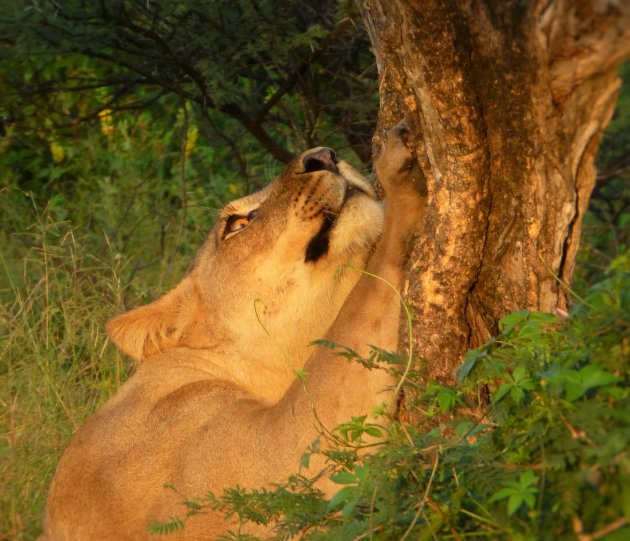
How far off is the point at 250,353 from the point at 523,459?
6.25ft

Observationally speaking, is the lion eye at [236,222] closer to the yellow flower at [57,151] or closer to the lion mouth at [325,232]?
the lion mouth at [325,232]

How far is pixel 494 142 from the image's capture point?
3053mm

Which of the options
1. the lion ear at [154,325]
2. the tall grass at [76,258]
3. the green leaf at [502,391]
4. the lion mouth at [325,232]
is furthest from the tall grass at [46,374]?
the green leaf at [502,391]

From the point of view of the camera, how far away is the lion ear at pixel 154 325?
4.30 m

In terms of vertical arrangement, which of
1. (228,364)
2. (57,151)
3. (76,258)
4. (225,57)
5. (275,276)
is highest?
(225,57)

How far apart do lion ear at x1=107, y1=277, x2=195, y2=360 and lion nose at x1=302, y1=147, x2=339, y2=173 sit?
0.85m

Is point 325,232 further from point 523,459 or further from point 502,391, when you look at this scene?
point 523,459

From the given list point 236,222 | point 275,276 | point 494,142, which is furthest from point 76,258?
point 494,142

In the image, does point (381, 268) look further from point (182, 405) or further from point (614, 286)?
point (614, 286)

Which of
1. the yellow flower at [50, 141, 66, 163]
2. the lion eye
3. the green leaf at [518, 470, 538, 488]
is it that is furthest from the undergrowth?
the yellow flower at [50, 141, 66, 163]

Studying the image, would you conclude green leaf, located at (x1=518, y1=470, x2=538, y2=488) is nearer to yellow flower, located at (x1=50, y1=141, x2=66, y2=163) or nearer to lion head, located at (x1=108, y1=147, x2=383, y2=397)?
lion head, located at (x1=108, y1=147, x2=383, y2=397)

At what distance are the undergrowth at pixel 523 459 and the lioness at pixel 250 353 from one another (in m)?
0.57

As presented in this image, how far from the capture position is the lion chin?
3.69m

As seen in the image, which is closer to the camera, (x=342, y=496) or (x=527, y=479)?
(x=527, y=479)
